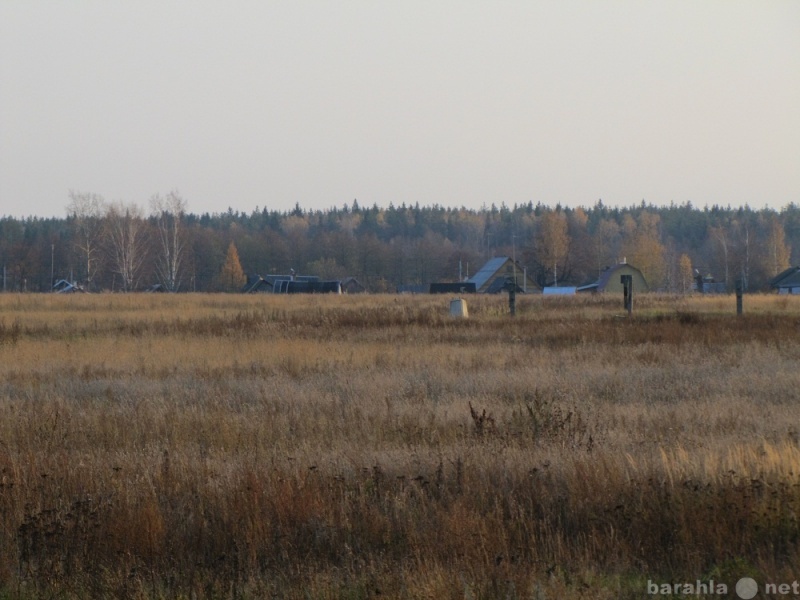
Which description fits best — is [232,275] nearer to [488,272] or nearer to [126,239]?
[126,239]

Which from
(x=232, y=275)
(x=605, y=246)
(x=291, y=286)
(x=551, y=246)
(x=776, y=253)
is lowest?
(x=291, y=286)

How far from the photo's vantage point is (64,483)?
6988 mm

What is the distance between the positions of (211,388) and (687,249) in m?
142

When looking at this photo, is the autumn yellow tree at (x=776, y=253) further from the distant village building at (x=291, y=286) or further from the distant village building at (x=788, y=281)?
the distant village building at (x=291, y=286)

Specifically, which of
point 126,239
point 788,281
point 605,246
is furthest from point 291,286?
point 605,246

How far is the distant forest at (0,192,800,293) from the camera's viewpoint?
91.1m

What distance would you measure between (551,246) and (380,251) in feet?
96.6

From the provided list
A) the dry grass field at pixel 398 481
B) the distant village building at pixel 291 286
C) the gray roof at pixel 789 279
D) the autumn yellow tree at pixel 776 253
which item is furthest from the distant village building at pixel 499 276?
the dry grass field at pixel 398 481

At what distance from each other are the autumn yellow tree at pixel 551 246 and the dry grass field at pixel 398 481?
86.8 meters

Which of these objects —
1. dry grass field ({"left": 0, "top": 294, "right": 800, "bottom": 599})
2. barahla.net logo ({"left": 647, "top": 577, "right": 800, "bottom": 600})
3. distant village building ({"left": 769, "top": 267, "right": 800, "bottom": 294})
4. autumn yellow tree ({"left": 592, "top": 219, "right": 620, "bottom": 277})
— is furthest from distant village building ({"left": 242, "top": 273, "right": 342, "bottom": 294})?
barahla.net logo ({"left": 647, "top": 577, "right": 800, "bottom": 600})

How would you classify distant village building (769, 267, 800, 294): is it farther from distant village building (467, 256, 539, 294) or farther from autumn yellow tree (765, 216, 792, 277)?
distant village building (467, 256, 539, 294)

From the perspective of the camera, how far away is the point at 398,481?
6828mm

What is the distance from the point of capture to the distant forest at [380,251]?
91062mm

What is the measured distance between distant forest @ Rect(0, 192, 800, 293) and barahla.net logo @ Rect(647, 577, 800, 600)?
72.9 meters
